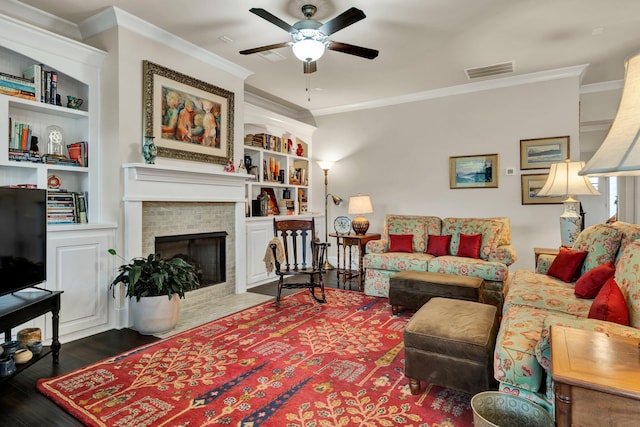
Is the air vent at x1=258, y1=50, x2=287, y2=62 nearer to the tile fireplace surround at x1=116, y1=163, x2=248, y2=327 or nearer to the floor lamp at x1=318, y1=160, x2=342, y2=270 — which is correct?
the tile fireplace surround at x1=116, y1=163, x2=248, y2=327

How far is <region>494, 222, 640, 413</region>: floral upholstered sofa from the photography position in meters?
1.60

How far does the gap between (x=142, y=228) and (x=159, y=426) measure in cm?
206

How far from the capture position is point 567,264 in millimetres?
2982

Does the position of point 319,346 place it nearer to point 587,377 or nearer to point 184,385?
point 184,385

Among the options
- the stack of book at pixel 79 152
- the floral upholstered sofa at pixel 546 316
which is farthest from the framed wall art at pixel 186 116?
the floral upholstered sofa at pixel 546 316

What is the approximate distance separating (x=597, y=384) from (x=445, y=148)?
457 cm

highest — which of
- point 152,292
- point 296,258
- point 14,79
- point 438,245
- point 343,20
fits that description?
point 343,20

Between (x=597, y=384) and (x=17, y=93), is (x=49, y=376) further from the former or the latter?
(x=597, y=384)

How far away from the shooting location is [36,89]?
9.65 ft

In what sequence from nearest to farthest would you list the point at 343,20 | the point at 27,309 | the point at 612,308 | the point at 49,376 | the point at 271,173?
the point at 612,308
the point at 27,309
the point at 49,376
the point at 343,20
the point at 271,173

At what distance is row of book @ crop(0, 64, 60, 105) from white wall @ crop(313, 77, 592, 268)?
13.3 feet

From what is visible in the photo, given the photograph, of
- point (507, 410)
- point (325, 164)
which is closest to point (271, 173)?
point (325, 164)

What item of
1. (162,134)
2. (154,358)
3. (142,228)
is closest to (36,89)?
(162,134)

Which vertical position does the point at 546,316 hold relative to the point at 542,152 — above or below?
below
